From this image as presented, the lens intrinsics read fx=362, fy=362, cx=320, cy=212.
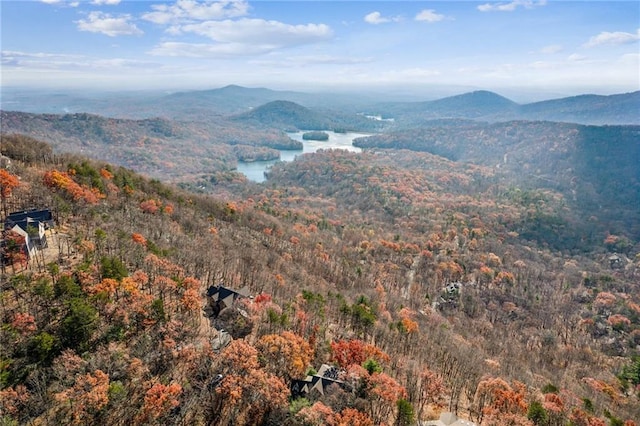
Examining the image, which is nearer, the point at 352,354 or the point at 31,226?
the point at 352,354

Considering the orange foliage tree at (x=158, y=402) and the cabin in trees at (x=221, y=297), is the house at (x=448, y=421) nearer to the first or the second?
the orange foliage tree at (x=158, y=402)

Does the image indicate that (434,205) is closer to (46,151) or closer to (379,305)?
(379,305)

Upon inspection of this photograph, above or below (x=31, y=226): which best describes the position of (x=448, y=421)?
below

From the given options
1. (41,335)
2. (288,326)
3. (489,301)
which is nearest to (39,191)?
(41,335)

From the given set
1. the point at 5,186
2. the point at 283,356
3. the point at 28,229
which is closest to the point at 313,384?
the point at 283,356

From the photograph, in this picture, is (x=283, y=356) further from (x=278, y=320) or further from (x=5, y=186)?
(x=5, y=186)

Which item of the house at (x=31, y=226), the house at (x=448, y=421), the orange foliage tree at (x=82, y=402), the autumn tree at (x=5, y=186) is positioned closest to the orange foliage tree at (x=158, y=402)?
the orange foliage tree at (x=82, y=402)

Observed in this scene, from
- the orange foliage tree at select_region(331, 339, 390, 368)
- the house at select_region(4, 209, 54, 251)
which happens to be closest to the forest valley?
the orange foliage tree at select_region(331, 339, 390, 368)
